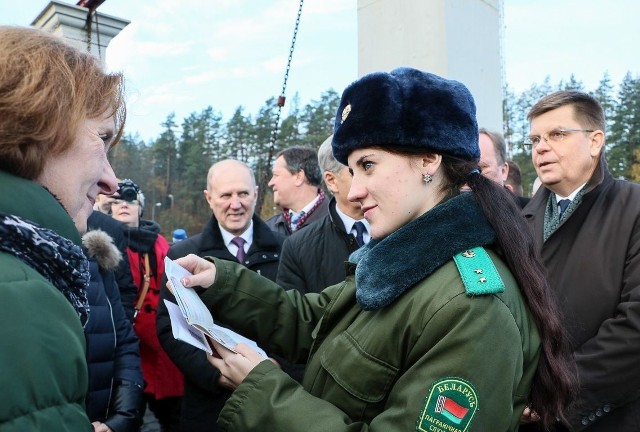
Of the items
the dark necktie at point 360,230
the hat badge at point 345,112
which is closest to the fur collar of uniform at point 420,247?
the hat badge at point 345,112

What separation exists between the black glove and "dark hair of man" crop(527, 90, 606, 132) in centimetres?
261

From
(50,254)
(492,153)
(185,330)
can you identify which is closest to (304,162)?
(492,153)

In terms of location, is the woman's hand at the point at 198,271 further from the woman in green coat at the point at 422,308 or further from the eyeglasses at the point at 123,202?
the eyeglasses at the point at 123,202

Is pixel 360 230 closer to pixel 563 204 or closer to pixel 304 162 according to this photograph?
pixel 563 204

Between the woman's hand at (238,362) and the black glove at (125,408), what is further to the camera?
the black glove at (125,408)

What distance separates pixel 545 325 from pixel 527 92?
4742 centimetres

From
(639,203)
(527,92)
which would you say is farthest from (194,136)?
(639,203)

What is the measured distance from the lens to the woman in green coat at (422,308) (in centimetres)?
133

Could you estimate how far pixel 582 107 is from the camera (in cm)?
288

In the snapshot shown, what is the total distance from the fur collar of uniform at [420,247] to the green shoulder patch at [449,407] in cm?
29

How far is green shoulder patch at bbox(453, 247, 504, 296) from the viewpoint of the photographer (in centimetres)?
138

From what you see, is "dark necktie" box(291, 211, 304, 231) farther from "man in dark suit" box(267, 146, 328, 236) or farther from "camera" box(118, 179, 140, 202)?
"camera" box(118, 179, 140, 202)

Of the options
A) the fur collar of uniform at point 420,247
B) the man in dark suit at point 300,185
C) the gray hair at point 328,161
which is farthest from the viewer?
the man in dark suit at point 300,185

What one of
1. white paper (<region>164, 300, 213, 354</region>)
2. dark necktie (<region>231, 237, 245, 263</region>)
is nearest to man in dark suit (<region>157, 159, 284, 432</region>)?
dark necktie (<region>231, 237, 245, 263</region>)
